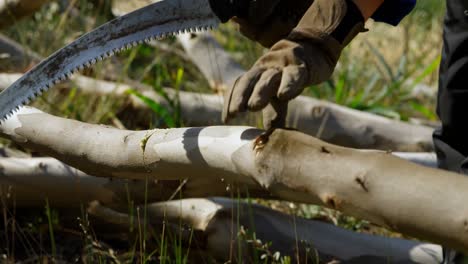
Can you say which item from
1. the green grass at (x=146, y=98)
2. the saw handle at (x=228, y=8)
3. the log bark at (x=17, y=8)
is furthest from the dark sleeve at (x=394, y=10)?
the log bark at (x=17, y=8)

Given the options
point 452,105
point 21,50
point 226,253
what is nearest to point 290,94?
point 452,105

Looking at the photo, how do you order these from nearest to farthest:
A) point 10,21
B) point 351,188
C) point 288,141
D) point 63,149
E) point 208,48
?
point 351,188 → point 288,141 → point 63,149 → point 10,21 → point 208,48

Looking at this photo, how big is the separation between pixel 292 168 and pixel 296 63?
32cm

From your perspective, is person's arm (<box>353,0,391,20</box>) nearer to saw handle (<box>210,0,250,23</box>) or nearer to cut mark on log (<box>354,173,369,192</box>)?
saw handle (<box>210,0,250,23</box>)

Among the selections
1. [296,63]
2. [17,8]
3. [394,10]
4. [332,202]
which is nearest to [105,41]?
[296,63]

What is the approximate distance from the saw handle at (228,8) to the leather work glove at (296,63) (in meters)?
0.23

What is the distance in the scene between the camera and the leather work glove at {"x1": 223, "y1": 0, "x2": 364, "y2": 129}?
221 cm

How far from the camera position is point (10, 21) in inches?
184

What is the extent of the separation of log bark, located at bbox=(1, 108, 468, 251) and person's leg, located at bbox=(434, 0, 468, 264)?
32.3 inches

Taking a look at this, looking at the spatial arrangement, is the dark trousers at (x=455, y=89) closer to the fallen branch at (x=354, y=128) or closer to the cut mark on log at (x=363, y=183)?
the cut mark on log at (x=363, y=183)

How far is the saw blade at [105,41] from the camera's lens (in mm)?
2752

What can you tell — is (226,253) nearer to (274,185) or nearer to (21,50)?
(274,185)

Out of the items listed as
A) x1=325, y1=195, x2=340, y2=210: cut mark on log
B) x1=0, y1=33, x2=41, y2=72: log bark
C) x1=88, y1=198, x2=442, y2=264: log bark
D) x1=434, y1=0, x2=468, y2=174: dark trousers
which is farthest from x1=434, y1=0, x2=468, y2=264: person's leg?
x1=0, y1=33, x2=41, y2=72: log bark

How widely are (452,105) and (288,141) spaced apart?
2.88ft
